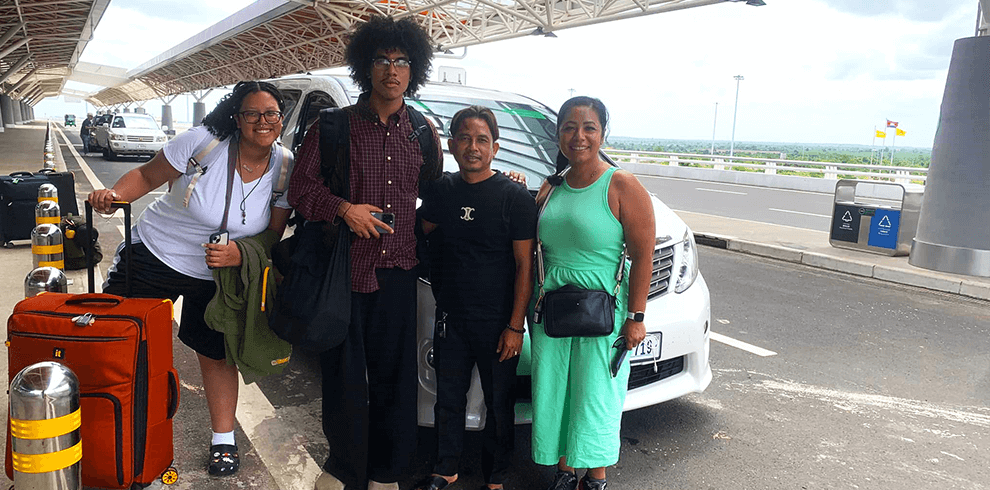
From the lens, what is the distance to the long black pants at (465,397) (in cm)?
303

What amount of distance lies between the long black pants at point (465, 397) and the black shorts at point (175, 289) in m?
0.99

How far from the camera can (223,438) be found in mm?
3262

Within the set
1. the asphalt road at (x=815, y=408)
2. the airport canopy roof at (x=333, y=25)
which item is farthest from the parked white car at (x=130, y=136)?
the asphalt road at (x=815, y=408)

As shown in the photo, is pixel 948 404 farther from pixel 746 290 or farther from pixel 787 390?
pixel 746 290

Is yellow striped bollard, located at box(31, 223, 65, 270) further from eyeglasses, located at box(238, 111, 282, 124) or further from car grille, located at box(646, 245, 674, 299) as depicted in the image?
car grille, located at box(646, 245, 674, 299)

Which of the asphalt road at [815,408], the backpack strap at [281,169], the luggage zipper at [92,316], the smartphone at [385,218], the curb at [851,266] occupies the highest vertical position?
the backpack strap at [281,169]

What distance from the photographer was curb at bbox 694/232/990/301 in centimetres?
761

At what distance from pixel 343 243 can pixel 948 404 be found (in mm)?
4029

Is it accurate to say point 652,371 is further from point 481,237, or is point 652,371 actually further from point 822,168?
point 822,168

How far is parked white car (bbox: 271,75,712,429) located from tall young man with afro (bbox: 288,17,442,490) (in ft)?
0.92

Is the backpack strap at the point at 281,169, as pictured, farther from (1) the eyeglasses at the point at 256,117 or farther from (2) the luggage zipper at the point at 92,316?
(2) the luggage zipper at the point at 92,316

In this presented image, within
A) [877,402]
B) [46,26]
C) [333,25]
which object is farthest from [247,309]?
[46,26]

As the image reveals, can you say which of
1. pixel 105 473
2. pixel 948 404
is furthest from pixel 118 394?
pixel 948 404

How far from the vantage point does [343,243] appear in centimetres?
278
